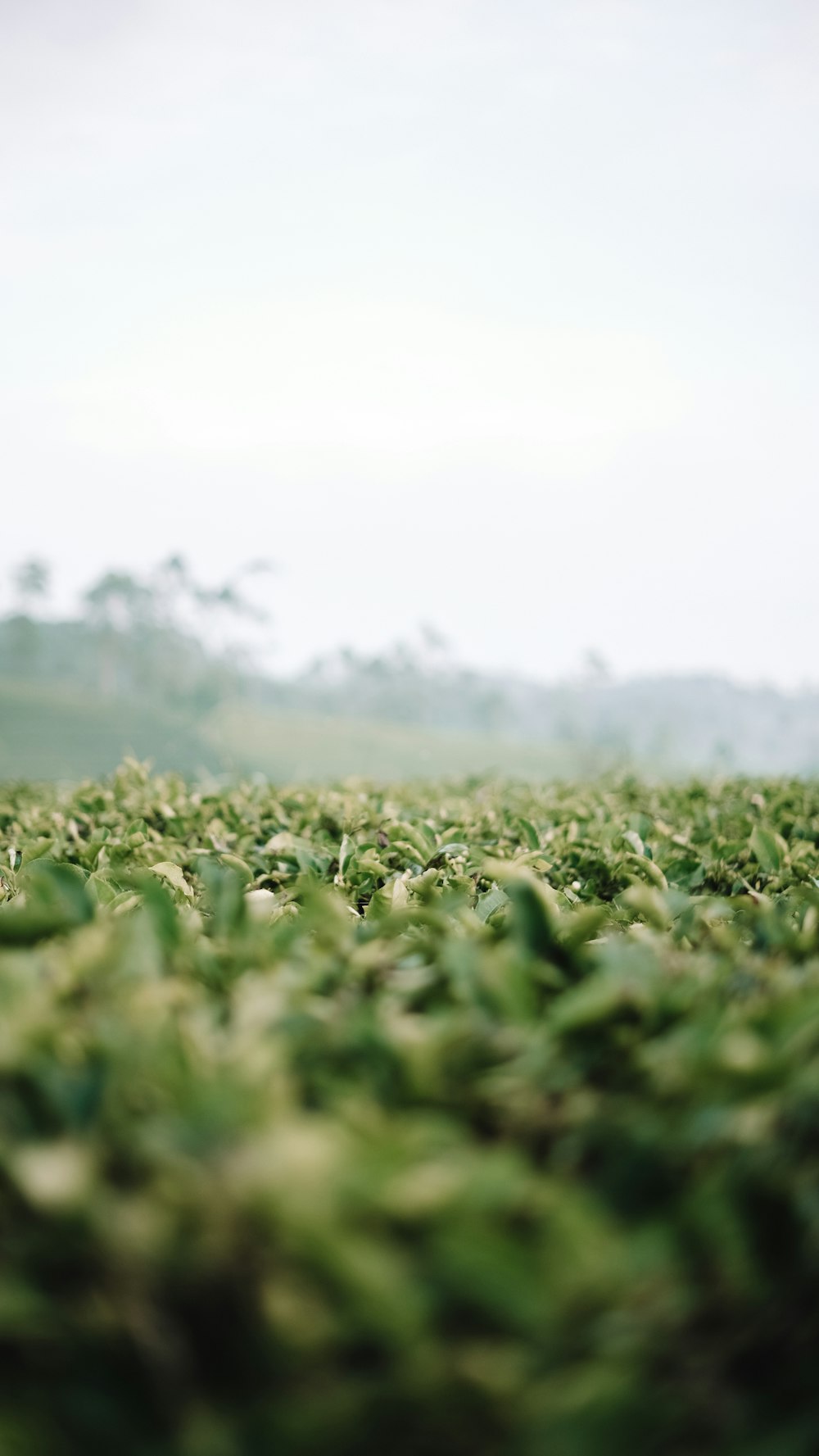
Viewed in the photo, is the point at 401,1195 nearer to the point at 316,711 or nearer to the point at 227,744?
the point at 227,744

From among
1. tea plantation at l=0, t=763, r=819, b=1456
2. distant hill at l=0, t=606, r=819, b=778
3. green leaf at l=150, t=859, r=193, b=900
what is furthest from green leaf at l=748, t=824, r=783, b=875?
distant hill at l=0, t=606, r=819, b=778

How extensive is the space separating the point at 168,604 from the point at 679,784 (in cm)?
9386

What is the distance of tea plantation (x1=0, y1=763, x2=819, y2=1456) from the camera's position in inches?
29.0

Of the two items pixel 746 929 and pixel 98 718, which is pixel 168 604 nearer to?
pixel 98 718

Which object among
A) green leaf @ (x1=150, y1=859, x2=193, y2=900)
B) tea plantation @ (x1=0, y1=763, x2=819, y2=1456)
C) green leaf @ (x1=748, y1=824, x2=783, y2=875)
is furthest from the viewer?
green leaf @ (x1=748, y1=824, x2=783, y2=875)

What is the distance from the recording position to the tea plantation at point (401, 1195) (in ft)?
2.42

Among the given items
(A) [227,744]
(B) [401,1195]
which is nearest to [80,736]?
(A) [227,744]

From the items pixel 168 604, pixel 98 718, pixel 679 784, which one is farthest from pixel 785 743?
pixel 679 784

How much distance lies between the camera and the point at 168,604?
96.0 metres

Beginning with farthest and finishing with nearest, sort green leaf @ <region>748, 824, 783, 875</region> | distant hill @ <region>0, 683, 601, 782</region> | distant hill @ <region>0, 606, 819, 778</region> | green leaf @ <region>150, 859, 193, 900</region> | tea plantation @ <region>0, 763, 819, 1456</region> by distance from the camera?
distant hill @ <region>0, 606, 819, 778</region>, distant hill @ <region>0, 683, 601, 782</region>, green leaf @ <region>748, 824, 783, 875</region>, green leaf @ <region>150, 859, 193, 900</region>, tea plantation @ <region>0, 763, 819, 1456</region>

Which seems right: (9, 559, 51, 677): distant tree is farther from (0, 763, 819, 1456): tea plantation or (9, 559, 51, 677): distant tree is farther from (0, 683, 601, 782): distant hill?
(0, 763, 819, 1456): tea plantation

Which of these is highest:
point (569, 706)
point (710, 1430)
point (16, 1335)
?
point (569, 706)

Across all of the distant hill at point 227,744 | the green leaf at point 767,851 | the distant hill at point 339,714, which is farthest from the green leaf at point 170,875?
the distant hill at point 227,744

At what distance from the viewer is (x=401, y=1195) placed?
78 cm
